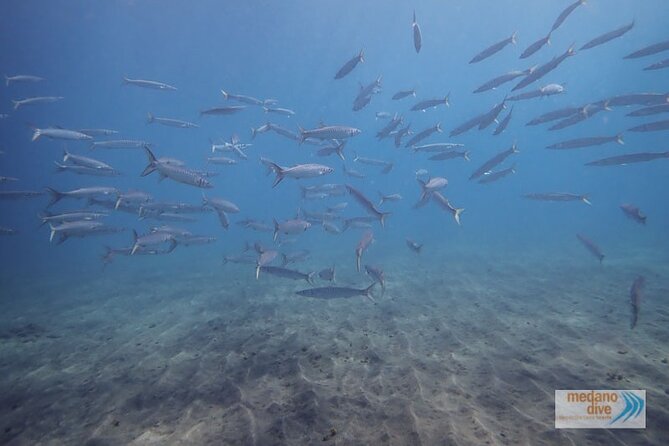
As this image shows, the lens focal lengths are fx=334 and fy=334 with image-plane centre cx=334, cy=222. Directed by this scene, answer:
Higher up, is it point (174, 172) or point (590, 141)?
point (590, 141)

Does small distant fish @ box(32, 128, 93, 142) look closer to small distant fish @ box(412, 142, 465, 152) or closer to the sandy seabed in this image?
the sandy seabed

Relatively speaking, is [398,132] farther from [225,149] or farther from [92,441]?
[92,441]

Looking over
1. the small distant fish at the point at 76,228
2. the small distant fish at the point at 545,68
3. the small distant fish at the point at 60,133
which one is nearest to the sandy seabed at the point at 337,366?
the small distant fish at the point at 76,228

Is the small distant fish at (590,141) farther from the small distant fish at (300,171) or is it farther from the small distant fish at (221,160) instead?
the small distant fish at (221,160)

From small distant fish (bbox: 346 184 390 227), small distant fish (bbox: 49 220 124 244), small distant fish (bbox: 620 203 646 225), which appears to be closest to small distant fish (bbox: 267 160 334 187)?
small distant fish (bbox: 346 184 390 227)

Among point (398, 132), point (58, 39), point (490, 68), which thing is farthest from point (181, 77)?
point (490, 68)

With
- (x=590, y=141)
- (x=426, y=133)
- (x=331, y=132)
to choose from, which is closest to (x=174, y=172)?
(x=331, y=132)

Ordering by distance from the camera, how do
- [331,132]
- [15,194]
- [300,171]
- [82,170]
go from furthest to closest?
[15,194], [82,170], [331,132], [300,171]

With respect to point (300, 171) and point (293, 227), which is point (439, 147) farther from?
point (300, 171)

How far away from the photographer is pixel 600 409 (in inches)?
165

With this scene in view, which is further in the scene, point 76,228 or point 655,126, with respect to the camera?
point 655,126

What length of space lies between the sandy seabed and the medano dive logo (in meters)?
0.11

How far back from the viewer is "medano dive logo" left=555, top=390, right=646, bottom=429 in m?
3.88

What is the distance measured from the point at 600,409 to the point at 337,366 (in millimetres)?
3589
